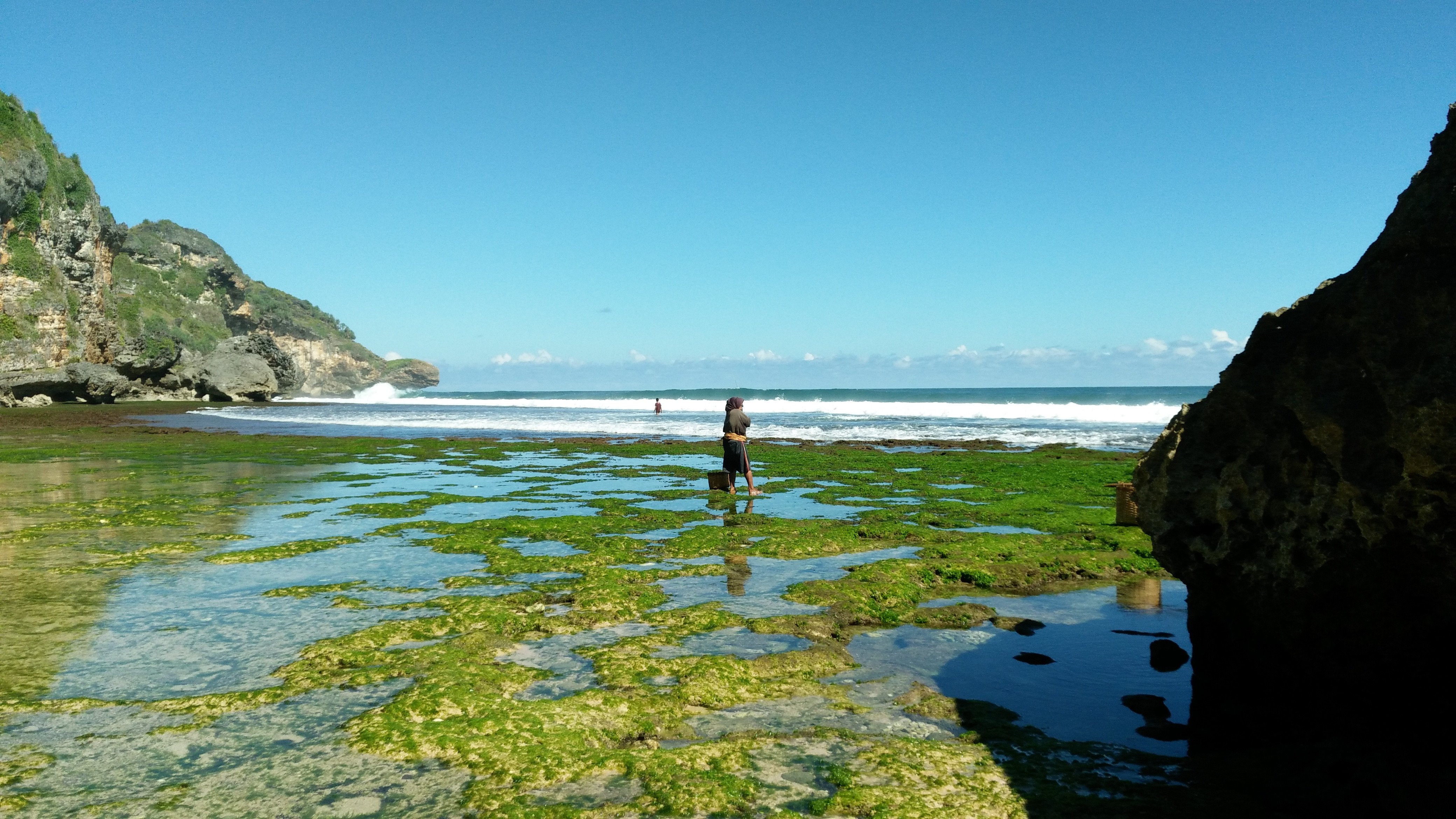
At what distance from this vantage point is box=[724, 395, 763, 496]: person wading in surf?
15672mm

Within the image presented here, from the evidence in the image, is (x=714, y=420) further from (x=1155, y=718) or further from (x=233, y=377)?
(x=233, y=377)

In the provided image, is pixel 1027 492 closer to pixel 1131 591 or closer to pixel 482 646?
pixel 1131 591

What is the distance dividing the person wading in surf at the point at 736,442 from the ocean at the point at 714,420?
54.3ft

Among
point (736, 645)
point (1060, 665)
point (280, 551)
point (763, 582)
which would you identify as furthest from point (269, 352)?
point (1060, 665)

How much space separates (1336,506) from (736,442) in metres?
11.7

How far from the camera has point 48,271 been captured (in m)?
60.4

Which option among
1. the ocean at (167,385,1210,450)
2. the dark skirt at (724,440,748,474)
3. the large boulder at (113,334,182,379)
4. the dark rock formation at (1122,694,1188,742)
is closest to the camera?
the dark rock formation at (1122,694,1188,742)

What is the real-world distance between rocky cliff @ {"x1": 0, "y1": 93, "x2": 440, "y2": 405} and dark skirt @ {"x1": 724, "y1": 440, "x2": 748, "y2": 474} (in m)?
60.5

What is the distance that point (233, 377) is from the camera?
79125 mm

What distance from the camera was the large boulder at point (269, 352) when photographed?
8462 centimetres

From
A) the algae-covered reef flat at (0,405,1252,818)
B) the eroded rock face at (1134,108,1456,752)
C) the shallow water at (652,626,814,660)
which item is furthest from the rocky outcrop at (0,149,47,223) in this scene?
the eroded rock face at (1134,108,1456,752)

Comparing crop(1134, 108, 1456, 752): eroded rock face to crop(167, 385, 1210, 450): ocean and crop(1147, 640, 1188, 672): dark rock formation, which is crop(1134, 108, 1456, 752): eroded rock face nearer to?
crop(1147, 640, 1188, 672): dark rock formation

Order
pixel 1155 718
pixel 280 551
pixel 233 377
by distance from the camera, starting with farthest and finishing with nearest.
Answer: pixel 233 377 < pixel 280 551 < pixel 1155 718

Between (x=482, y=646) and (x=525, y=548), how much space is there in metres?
4.47
